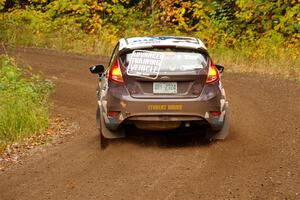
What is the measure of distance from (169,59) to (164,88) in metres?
0.48

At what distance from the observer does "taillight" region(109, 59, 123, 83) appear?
9.93 m

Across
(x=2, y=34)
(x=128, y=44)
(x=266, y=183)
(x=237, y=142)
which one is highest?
(x=128, y=44)

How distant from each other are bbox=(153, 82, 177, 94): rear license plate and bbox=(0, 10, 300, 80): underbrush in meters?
9.45

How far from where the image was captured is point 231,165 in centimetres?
902

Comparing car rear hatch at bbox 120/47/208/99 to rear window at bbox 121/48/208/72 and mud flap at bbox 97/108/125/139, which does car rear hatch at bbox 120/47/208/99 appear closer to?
rear window at bbox 121/48/208/72

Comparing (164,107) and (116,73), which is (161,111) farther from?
(116,73)

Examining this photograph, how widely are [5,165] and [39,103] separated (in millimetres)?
3685

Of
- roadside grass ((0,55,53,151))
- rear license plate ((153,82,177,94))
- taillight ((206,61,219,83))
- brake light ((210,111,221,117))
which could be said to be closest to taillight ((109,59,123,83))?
rear license plate ((153,82,177,94))

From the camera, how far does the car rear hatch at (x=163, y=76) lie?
384 inches

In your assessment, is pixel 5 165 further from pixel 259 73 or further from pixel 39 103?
pixel 259 73

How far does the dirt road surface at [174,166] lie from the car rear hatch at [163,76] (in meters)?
0.87

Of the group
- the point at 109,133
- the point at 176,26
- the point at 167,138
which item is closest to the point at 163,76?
the point at 109,133

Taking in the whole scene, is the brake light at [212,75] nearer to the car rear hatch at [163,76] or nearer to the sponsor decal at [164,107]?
the car rear hatch at [163,76]

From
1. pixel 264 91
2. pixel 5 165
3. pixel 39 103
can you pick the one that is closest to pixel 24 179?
pixel 5 165
